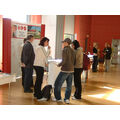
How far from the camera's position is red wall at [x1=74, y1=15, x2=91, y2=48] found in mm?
12820

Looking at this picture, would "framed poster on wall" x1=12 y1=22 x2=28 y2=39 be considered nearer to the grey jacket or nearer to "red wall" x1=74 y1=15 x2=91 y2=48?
the grey jacket

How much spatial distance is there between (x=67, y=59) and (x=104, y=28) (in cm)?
1215

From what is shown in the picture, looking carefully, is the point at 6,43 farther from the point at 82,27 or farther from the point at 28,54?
the point at 82,27

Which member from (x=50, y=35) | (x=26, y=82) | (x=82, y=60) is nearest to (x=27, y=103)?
(x=26, y=82)

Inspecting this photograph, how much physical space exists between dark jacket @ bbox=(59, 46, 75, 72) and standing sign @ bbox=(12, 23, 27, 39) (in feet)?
10.3

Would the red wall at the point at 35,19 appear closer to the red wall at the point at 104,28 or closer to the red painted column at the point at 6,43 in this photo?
the red painted column at the point at 6,43

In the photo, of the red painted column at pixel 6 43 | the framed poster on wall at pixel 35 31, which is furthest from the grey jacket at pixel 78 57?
the framed poster on wall at pixel 35 31

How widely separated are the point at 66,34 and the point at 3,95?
7.93 meters

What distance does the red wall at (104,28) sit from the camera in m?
14.6

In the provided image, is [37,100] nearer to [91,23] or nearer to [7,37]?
[7,37]

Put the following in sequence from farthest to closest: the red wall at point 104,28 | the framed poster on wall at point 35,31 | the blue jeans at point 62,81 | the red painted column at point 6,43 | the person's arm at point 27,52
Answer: the red wall at point 104,28 → the framed poster on wall at point 35,31 → the red painted column at point 6,43 → the person's arm at point 27,52 → the blue jeans at point 62,81

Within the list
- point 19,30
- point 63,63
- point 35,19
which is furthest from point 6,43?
point 63,63

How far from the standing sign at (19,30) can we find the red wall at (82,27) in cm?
680

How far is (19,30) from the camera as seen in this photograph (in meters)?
6.34
